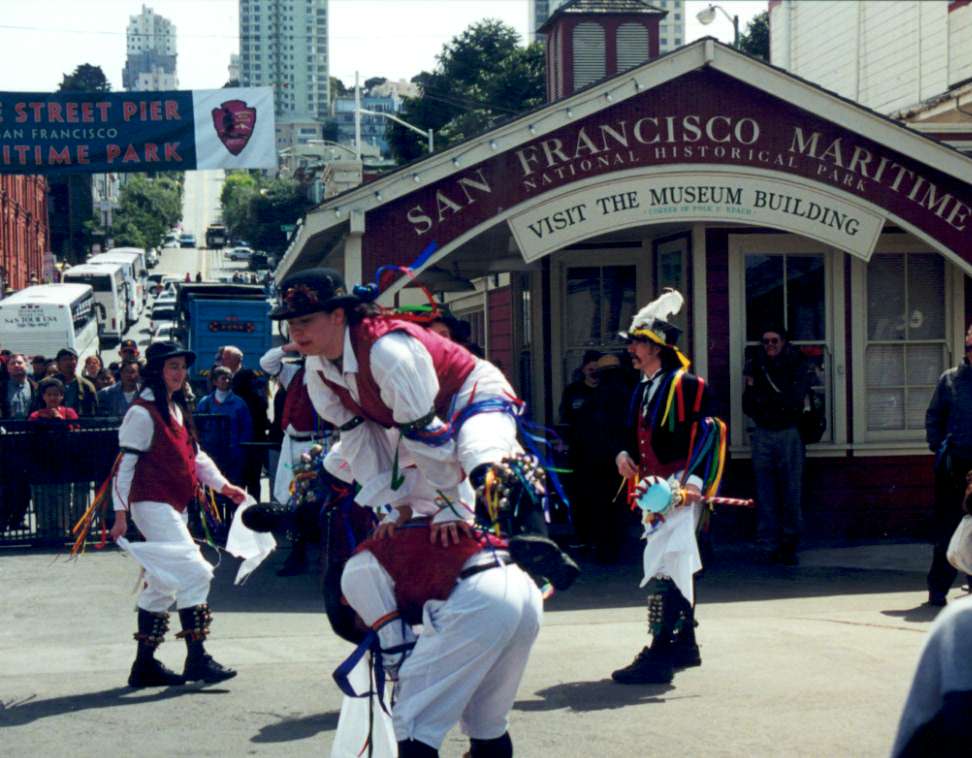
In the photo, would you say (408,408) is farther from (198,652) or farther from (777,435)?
Result: (777,435)

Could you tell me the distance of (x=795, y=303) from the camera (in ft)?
43.4

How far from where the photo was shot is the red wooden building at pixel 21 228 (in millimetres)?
55188

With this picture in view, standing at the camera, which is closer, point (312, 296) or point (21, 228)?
point (312, 296)

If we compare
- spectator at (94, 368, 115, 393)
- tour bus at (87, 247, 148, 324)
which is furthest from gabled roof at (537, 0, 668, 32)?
tour bus at (87, 247, 148, 324)

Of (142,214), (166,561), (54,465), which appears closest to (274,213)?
(142,214)

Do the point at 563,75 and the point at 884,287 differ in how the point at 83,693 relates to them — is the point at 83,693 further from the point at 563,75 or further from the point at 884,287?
the point at 563,75

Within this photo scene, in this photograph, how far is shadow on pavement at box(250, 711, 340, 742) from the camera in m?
6.61

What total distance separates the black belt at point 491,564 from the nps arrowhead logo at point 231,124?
13.7m

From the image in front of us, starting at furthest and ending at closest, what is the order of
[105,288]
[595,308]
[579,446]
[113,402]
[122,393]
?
[105,288] < [113,402] < [122,393] < [595,308] < [579,446]

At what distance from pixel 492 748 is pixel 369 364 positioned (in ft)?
4.31

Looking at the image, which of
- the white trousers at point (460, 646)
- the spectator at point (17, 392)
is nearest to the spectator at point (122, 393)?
the spectator at point (17, 392)

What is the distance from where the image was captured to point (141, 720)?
700 centimetres

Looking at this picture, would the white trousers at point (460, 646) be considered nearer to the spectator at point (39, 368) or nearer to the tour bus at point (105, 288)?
the spectator at point (39, 368)

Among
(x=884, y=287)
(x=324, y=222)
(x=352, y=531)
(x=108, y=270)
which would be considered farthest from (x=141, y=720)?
(x=108, y=270)
